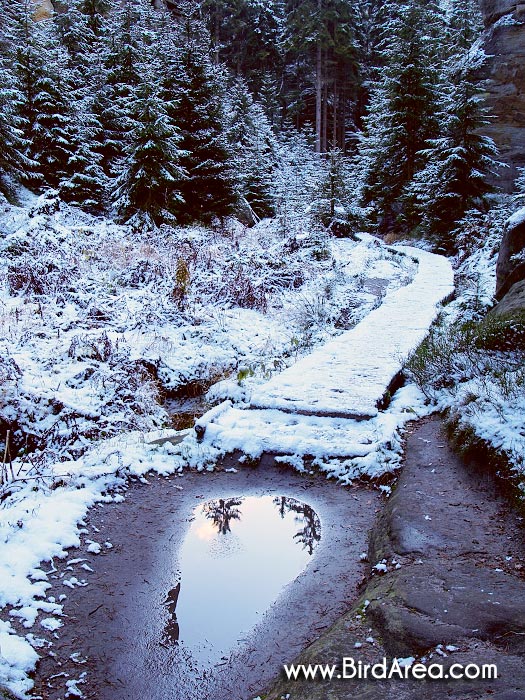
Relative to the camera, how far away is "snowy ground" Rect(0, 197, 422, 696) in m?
4.16

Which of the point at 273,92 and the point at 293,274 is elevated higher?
the point at 273,92

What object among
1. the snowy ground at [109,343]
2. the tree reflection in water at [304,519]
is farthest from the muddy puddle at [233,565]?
the snowy ground at [109,343]

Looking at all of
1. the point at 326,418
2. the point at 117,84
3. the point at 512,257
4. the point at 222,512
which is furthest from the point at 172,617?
the point at 117,84

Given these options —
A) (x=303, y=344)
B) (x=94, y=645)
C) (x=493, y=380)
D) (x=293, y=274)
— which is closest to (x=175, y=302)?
(x=303, y=344)

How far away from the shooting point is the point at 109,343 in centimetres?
832

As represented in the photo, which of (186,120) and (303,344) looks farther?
(186,120)

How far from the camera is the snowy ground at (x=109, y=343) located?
416cm

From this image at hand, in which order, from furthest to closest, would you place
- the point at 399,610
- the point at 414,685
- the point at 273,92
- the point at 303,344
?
the point at 273,92, the point at 303,344, the point at 399,610, the point at 414,685

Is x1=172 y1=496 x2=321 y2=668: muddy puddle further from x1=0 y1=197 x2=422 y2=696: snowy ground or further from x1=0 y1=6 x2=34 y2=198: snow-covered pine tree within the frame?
x1=0 y1=6 x2=34 y2=198: snow-covered pine tree

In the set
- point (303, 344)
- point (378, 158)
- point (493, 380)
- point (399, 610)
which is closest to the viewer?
point (399, 610)

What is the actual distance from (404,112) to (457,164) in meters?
7.05

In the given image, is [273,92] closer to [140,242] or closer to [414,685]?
[140,242]

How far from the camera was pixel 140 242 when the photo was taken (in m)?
14.3

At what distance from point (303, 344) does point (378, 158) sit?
61.7 ft
